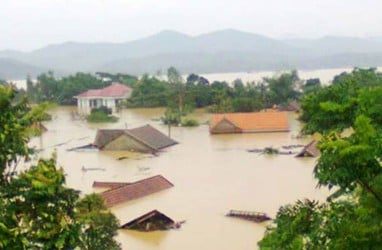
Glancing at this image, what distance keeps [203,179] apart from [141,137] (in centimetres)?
424

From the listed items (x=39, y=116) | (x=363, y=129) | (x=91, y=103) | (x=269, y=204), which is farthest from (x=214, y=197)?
(x=91, y=103)

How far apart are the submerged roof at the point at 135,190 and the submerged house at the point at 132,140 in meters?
4.04

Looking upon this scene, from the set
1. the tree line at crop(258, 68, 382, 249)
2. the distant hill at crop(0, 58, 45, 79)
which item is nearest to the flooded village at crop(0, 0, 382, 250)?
the tree line at crop(258, 68, 382, 249)

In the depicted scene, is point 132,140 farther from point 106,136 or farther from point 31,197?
point 31,197

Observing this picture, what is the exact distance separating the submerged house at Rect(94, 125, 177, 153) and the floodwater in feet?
1.12

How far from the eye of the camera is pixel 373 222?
3068mm

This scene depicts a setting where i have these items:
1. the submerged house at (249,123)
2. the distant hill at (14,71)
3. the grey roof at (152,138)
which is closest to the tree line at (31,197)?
the grey roof at (152,138)

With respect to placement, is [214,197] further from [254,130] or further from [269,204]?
[254,130]

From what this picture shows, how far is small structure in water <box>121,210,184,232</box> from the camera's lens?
31.5 ft

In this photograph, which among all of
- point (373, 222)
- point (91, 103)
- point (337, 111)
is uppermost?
point (337, 111)

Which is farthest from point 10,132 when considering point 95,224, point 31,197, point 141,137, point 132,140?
point 141,137

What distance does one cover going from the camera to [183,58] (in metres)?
135

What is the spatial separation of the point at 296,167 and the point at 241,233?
482cm

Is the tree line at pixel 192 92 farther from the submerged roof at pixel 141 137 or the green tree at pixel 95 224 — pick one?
the green tree at pixel 95 224
